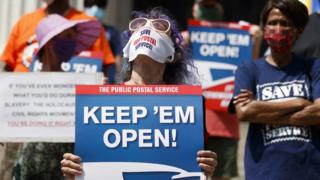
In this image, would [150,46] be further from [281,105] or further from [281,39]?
[281,39]

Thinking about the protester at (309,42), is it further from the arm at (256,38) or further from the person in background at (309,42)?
the arm at (256,38)

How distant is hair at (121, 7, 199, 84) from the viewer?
394 cm

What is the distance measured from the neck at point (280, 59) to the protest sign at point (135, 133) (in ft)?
4.54

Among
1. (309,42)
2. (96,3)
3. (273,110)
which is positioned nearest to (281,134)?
(273,110)

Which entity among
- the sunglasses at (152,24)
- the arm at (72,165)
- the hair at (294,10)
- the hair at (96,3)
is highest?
the hair at (96,3)

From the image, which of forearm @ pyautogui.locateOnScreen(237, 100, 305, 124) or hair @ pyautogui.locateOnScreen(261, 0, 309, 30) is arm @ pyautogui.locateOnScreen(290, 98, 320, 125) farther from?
hair @ pyautogui.locateOnScreen(261, 0, 309, 30)

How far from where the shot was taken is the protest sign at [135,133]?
353 cm

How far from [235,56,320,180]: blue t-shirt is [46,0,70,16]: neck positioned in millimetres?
1496

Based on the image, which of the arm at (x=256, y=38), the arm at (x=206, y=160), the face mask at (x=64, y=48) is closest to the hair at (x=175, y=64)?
the arm at (x=206, y=160)

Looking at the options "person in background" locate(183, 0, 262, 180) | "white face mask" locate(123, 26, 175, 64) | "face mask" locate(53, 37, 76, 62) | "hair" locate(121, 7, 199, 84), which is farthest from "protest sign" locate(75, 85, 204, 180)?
"person in background" locate(183, 0, 262, 180)

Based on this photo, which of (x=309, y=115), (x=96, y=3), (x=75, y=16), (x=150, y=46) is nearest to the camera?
(x=150, y=46)

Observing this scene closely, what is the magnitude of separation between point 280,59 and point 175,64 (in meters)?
1.11

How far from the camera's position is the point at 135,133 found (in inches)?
140

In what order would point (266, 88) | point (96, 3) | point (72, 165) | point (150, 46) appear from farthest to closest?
point (96, 3)
point (266, 88)
point (150, 46)
point (72, 165)
